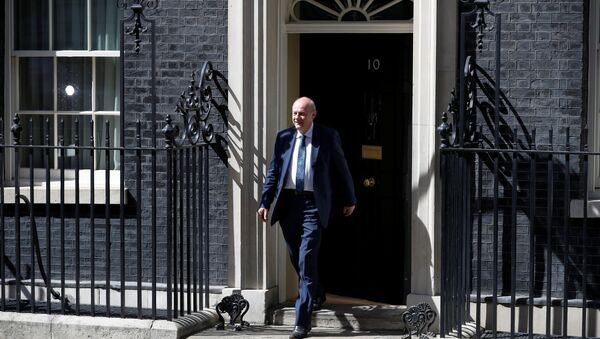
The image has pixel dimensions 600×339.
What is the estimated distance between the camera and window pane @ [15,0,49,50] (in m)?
10.9

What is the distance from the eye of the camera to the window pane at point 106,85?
425 inches

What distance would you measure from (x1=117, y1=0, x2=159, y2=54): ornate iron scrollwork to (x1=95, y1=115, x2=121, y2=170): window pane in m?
0.83

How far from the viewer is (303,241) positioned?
9359 mm

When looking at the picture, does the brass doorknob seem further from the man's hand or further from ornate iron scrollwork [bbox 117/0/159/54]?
ornate iron scrollwork [bbox 117/0/159/54]

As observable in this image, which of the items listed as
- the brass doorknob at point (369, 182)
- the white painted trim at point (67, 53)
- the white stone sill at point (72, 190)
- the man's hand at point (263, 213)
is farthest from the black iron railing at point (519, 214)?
the white painted trim at point (67, 53)

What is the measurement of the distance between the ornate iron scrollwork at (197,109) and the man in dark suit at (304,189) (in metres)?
0.69

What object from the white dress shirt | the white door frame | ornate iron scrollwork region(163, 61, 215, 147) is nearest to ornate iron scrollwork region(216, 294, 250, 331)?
the white door frame

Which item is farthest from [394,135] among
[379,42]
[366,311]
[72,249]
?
[72,249]

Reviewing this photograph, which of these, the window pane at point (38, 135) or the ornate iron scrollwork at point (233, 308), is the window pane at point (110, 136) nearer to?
the window pane at point (38, 135)

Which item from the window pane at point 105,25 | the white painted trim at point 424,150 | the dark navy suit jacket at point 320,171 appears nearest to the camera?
the dark navy suit jacket at point 320,171

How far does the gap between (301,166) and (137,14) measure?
1717 millimetres

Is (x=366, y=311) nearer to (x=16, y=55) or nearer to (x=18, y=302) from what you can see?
(x=18, y=302)

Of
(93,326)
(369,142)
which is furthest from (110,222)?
(369,142)

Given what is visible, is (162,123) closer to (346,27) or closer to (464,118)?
(346,27)
